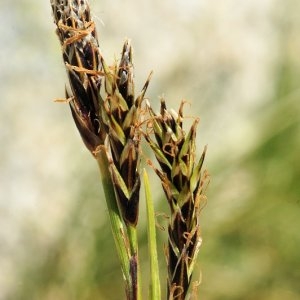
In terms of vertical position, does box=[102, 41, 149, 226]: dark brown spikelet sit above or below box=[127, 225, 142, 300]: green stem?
above

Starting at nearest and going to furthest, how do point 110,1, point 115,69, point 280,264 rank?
point 115,69 → point 280,264 → point 110,1

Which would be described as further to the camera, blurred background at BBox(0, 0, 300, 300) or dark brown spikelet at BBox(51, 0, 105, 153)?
blurred background at BBox(0, 0, 300, 300)

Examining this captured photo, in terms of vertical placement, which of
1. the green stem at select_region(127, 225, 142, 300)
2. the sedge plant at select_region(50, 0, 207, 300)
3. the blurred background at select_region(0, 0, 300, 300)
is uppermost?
the blurred background at select_region(0, 0, 300, 300)

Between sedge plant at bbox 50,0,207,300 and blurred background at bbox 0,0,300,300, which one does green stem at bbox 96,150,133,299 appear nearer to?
sedge plant at bbox 50,0,207,300

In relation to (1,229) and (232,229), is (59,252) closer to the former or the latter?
(1,229)

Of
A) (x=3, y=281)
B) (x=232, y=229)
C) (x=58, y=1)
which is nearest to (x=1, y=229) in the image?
(x=3, y=281)

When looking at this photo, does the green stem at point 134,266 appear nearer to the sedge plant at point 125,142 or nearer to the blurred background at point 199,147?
the sedge plant at point 125,142

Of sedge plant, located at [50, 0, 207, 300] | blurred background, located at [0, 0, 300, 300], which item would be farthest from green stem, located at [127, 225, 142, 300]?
blurred background, located at [0, 0, 300, 300]
